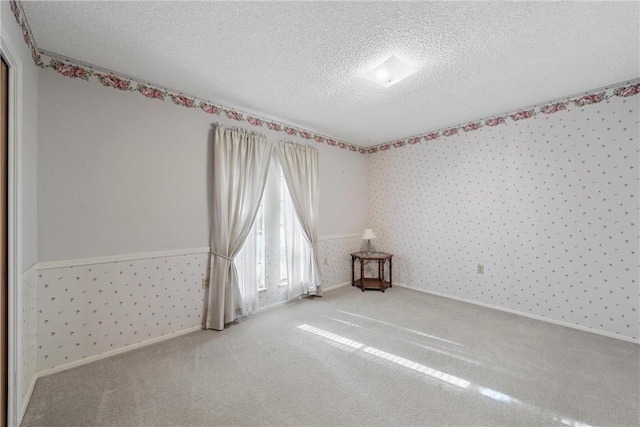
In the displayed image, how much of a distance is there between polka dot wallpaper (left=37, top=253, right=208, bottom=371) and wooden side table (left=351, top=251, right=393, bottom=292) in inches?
90.8

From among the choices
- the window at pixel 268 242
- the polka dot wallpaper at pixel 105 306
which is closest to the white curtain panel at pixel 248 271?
the window at pixel 268 242

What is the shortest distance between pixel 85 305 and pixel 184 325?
843mm

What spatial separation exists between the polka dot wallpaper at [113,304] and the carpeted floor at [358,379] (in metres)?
0.15

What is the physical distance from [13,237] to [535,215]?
14.5 feet

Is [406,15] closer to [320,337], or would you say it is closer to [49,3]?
[49,3]

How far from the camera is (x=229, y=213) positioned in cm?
294

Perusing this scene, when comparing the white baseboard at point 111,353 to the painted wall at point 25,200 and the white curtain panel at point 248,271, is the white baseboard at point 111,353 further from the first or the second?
the white curtain panel at point 248,271

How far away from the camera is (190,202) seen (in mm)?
2730

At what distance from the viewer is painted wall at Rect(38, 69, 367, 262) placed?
203 centimetres

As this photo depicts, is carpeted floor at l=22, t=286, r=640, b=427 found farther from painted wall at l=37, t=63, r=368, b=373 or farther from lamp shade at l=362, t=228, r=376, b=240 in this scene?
lamp shade at l=362, t=228, r=376, b=240

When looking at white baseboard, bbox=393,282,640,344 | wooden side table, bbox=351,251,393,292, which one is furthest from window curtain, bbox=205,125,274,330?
white baseboard, bbox=393,282,640,344

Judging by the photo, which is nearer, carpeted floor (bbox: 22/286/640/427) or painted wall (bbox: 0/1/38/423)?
painted wall (bbox: 0/1/38/423)

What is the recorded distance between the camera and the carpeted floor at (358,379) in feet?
5.35

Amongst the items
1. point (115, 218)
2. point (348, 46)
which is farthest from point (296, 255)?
point (348, 46)
